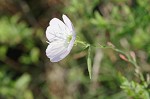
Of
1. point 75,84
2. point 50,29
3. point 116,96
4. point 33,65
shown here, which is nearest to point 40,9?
point 33,65

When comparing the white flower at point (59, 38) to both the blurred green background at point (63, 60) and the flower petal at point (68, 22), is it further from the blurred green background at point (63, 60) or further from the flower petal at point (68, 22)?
the blurred green background at point (63, 60)

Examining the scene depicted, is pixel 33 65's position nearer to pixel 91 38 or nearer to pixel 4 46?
pixel 4 46

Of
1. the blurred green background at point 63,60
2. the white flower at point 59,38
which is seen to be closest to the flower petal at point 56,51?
the white flower at point 59,38

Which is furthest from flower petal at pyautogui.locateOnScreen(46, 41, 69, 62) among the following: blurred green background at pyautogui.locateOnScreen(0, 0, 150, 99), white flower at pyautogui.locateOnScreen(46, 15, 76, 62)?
blurred green background at pyautogui.locateOnScreen(0, 0, 150, 99)

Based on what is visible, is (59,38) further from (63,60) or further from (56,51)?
(63,60)

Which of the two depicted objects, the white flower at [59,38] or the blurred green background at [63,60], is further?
the blurred green background at [63,60]
